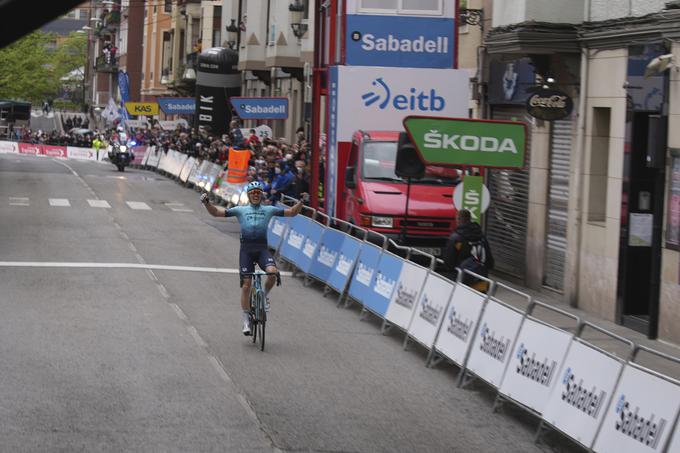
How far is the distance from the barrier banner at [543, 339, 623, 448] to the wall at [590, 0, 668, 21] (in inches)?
316

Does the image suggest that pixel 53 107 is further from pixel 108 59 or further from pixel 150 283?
pixel 150 283

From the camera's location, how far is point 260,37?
45.9 metres

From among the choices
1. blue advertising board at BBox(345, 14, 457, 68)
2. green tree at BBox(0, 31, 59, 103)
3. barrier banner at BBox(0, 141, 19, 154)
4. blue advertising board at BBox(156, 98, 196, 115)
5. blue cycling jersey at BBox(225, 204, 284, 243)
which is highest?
green tree at BBox(0, 31, 59, 103)

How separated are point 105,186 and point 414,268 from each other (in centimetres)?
3008

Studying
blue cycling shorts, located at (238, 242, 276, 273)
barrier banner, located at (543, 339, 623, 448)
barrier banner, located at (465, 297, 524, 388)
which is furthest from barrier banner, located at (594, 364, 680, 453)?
blue cycling shorts, located at (238, 242, 276, 273)

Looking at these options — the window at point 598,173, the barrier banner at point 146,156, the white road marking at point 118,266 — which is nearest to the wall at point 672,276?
the window at point 598,173

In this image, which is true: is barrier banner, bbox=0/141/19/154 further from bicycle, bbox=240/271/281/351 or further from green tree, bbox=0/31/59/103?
bicycle, bbox=240/271/281/351

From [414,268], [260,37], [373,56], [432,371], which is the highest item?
[260,37]

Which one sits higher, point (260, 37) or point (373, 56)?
point (260, 37)

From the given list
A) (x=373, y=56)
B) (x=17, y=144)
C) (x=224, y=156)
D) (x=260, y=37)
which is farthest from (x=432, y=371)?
(x=17, y=144)

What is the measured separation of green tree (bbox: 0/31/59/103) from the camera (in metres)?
96.4

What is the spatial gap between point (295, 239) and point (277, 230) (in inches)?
66.9

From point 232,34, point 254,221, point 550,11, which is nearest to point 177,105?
point 232,34

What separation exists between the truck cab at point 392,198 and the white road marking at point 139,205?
13.1 metres
